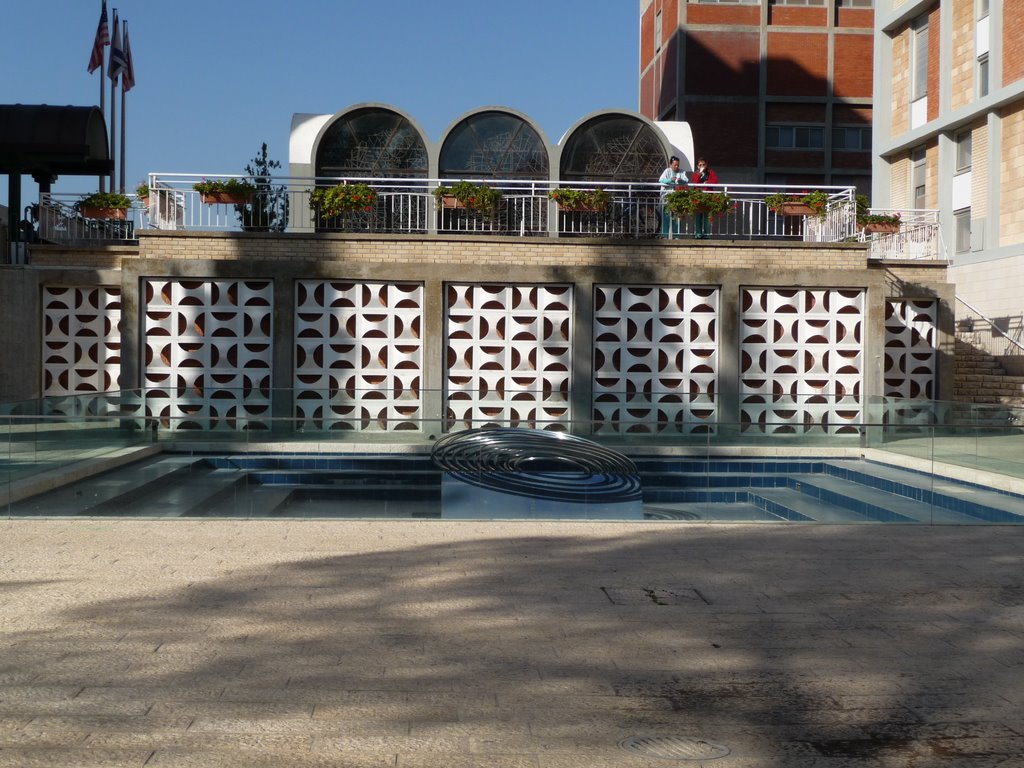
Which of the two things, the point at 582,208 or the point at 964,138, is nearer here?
the point at 582,208

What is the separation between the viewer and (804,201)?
2138cm

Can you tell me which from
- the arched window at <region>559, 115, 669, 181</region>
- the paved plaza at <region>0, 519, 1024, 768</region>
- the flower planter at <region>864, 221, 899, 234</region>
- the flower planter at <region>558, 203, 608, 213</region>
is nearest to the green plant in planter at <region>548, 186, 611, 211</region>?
the flower planter at <region>558, 203, 608, 213</region>

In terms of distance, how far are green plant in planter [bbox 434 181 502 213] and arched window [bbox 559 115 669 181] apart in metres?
4.60

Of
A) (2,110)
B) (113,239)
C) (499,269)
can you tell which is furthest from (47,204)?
(499,269)

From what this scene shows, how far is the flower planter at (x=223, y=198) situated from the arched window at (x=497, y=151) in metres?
5.66

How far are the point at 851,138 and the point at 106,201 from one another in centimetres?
3814

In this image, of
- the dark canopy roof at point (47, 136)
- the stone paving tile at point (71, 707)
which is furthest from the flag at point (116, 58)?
the stone paving tile at point (71, 707)

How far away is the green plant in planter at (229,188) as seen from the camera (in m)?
20.3

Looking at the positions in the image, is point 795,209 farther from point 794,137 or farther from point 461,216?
point 794,137

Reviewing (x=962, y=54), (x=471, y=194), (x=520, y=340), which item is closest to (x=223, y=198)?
(x=471, y=194)

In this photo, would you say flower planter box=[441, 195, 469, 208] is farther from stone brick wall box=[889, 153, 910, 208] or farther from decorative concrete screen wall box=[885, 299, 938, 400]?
stone brick wall box=[889, 153, 910, 208]

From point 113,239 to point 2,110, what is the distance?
14.9 ft

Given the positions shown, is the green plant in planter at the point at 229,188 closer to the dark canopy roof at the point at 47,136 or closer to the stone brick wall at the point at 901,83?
the dark canopy roof at the point at 47,136

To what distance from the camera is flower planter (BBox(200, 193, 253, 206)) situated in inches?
803
